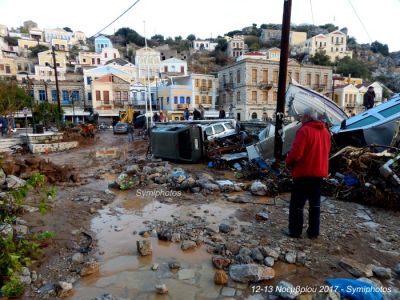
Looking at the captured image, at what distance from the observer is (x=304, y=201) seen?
4.25 m

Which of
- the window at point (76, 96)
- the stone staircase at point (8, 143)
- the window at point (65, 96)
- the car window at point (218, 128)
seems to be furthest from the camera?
the window at point (76, 96)

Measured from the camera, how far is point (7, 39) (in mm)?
85438

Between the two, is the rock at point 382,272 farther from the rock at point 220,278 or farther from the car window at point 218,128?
the car window at point 218,128

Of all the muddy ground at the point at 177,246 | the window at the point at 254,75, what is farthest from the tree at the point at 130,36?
the muddy ground at the point at 177,246

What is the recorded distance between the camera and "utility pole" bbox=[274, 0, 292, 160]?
8305mm

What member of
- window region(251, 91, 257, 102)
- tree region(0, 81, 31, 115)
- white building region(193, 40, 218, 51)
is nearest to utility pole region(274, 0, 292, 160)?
tree region(0, 81, 31, 115)

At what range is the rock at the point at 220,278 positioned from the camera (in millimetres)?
3267

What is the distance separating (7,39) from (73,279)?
105 metres

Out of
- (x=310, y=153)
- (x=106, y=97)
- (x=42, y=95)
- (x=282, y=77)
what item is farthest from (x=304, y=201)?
(x=42, y=95)

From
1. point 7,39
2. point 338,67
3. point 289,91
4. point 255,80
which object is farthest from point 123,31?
point 289,91

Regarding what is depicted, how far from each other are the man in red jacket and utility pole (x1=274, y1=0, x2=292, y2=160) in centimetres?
470

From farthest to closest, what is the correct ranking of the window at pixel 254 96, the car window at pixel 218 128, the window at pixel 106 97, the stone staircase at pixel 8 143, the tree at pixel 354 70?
the tree at pixel 354 70 → the window at pixel 106 97 → the window at pixel 254 96 → the stone staircase at pixel 8 143 → the car window at pixel 218 128

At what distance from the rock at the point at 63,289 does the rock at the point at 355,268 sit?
3254 millimetres

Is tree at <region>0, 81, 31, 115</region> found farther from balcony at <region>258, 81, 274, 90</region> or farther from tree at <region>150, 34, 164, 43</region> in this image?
tree at <region>150, 34, 164, 43</region>
